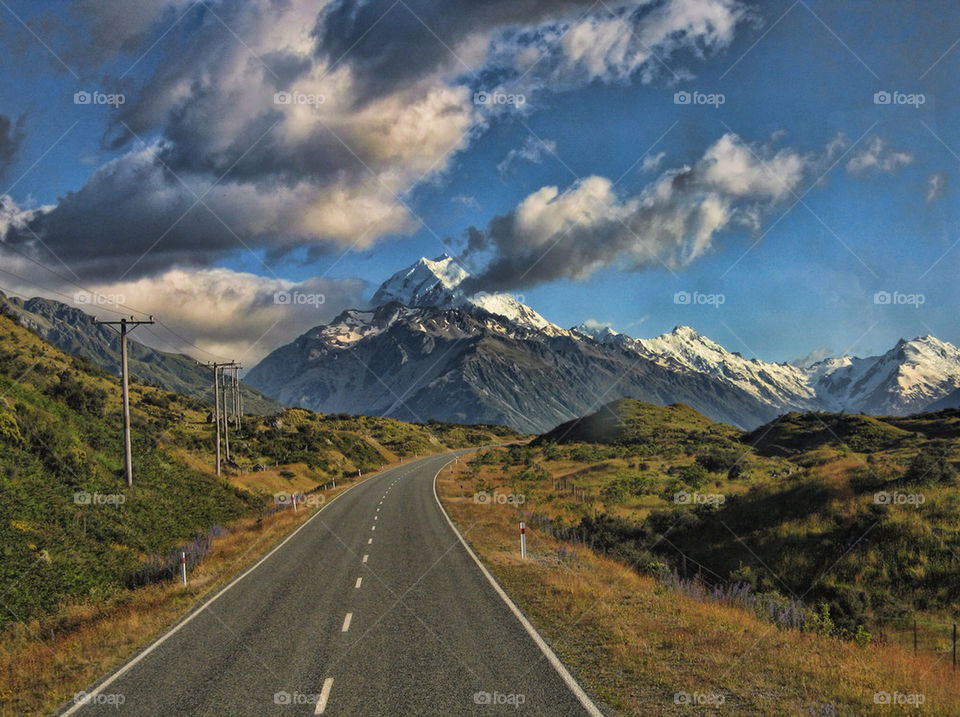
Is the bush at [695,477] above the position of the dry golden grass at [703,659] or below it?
above

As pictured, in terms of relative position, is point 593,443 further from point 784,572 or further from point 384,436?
point 784,572

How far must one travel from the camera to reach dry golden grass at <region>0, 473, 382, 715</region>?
10008 mm

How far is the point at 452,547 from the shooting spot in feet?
76.0

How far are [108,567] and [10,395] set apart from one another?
14.1 meters

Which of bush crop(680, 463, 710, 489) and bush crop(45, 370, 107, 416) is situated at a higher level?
bush crop(45, 370, 107, 416)
